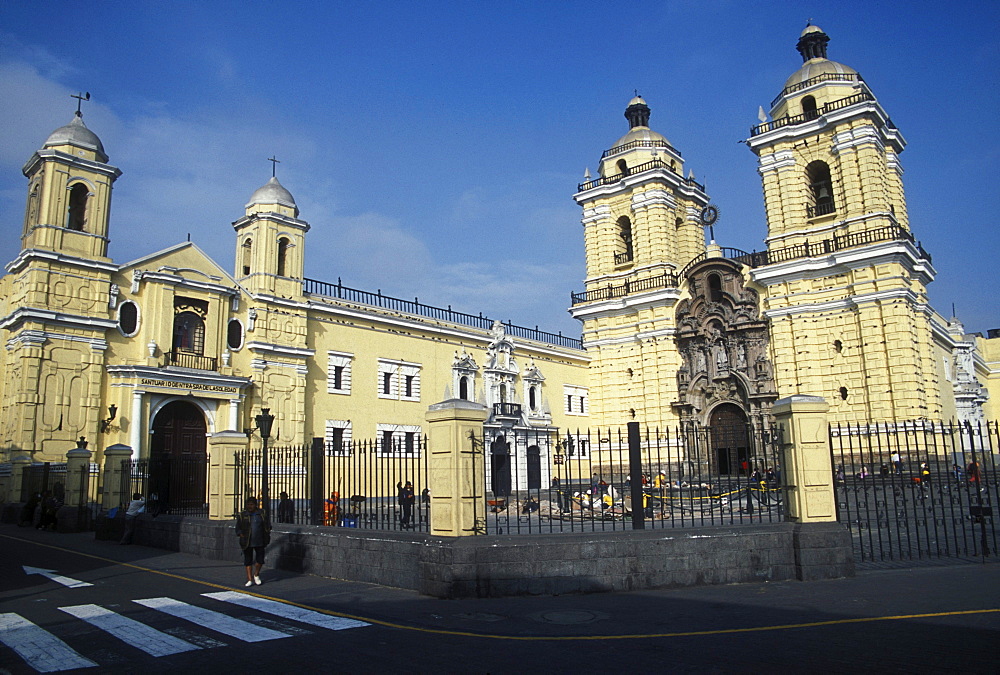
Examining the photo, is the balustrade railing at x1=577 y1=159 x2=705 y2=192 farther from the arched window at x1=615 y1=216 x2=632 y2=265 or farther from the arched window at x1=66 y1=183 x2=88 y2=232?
the arched window at x1=66 y1=183 x2=88 y2=232

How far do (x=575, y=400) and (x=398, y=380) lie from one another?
14335 mm

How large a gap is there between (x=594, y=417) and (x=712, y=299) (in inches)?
A: 344

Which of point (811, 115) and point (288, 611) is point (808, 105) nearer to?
point (811, 115)

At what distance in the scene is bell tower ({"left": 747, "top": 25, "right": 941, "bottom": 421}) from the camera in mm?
29422

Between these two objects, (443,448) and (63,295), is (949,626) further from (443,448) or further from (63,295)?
(63,295)

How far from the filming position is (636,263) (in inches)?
1510

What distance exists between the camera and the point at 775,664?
6.20 m

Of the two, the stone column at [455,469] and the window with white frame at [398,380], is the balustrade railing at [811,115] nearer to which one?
the window with white frame at [398,380]

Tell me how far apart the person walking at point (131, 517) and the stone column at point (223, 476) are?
10.2 feet

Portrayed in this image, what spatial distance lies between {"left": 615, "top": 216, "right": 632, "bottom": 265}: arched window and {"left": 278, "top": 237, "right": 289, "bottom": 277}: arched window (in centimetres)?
1761

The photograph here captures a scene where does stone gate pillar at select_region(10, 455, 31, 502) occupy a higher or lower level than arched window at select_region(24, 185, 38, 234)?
lower

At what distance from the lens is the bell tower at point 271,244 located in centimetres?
3041

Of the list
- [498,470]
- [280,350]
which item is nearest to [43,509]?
[280,350]

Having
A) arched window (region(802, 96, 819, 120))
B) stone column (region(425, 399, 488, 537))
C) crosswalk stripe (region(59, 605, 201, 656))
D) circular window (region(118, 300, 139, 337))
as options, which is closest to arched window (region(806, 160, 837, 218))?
arched window (region(802, 96, 819, 120))
